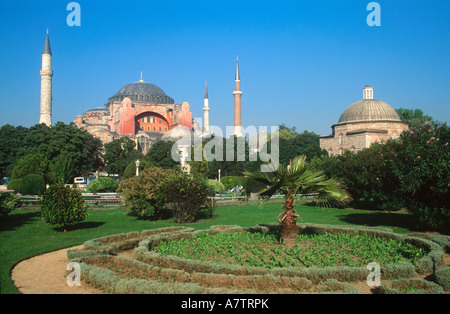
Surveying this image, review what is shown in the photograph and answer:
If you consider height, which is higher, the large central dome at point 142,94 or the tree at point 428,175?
the large central dome at point 142,94

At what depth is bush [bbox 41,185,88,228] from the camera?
10.7m

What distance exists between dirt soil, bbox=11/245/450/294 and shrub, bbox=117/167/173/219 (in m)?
5.40

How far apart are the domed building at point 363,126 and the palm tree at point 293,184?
34.2 m

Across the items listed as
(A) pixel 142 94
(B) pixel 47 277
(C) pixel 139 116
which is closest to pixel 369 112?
(C) pixel 139 116

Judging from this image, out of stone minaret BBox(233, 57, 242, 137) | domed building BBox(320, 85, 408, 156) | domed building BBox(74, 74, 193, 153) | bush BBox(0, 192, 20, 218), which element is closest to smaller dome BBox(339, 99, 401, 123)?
domed building BBox(320, 85, 408, 156)

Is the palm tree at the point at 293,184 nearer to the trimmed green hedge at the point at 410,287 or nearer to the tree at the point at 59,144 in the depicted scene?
the trimmed green hedge at the point at 410,287

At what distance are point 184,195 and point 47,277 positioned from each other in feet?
22.7

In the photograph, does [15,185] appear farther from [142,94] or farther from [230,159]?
[142,94]

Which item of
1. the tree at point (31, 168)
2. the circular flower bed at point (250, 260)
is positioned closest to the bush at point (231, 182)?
the tree at point (31, 168)

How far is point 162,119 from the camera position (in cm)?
7131

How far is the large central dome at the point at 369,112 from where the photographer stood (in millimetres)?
42562

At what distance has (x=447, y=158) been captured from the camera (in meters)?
9.34

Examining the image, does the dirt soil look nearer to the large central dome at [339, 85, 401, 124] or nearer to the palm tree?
the palm tree
